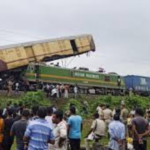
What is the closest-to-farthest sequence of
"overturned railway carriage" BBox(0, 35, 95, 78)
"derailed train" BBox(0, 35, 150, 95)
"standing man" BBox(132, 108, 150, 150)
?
"standing man" BBox(132, 108, 150, 150)
"overturned railway carriage" BBox(0, 35, 95, 78)
"derailed train" BBox(0, 35, 150, 95)

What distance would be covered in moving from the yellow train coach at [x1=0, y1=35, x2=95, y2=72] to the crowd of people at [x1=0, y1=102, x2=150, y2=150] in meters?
22.2

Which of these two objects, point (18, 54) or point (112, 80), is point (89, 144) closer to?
point (18, 54)

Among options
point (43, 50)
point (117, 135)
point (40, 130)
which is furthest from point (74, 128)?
point (43, 50)

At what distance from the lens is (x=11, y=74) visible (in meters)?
35.5

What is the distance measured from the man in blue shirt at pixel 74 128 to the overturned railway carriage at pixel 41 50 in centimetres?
2321

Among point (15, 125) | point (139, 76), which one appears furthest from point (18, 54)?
point (15, 125)

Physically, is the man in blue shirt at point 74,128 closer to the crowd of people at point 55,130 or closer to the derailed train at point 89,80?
the crowd of people at point 55,130

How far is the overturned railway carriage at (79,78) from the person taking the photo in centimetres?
3609

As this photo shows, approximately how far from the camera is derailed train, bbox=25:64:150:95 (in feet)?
119

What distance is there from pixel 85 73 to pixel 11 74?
9242 millimetres

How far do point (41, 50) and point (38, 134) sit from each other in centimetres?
2900

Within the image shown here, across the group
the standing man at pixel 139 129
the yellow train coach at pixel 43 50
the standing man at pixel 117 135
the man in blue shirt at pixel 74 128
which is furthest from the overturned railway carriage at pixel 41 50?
the standing man at pixel 117 135

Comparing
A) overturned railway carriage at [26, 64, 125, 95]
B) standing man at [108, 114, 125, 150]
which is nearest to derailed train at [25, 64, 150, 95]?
overturned railway carriage at [26, 64, 125, 95]

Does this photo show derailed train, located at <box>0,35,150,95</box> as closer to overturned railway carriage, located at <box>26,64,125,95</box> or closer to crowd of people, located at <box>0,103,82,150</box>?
overturned railway carriage, located at <box>26,64,125,95</box>
